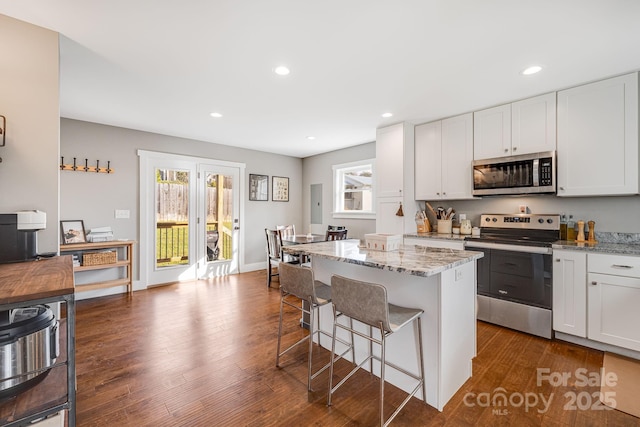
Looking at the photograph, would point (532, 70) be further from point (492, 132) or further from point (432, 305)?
point (432, 305)

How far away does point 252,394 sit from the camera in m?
1.94

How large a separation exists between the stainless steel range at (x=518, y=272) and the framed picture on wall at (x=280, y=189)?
13.1ft

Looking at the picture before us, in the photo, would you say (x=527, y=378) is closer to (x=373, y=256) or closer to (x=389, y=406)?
(x=389, y=406)

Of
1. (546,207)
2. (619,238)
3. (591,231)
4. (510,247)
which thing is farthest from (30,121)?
(619,238)

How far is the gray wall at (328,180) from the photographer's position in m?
5.29

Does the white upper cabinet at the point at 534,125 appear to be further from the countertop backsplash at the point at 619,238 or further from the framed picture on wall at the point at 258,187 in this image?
the framed picture on wall at the point at 258,187

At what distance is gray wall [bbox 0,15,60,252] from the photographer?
1.89 m

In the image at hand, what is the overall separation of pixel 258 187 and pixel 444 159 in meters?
3.61

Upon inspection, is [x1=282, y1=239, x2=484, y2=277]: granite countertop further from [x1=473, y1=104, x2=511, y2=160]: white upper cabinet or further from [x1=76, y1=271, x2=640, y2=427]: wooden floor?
[x1=473, y1=104, x2=511, y2=160]: white upper cabinet

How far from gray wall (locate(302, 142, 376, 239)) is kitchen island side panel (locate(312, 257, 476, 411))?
3120 mm

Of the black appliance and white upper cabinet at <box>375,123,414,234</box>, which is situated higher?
white upper cabinet at <box>375,123,414,234</box>

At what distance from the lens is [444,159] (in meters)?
3.81

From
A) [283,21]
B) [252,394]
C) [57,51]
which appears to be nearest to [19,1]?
[57,51]

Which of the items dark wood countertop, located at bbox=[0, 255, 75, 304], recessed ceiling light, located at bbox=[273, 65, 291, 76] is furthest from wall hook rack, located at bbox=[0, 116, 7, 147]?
recessed ceiling light, located at bbox=[273, 65, 291, 76]
